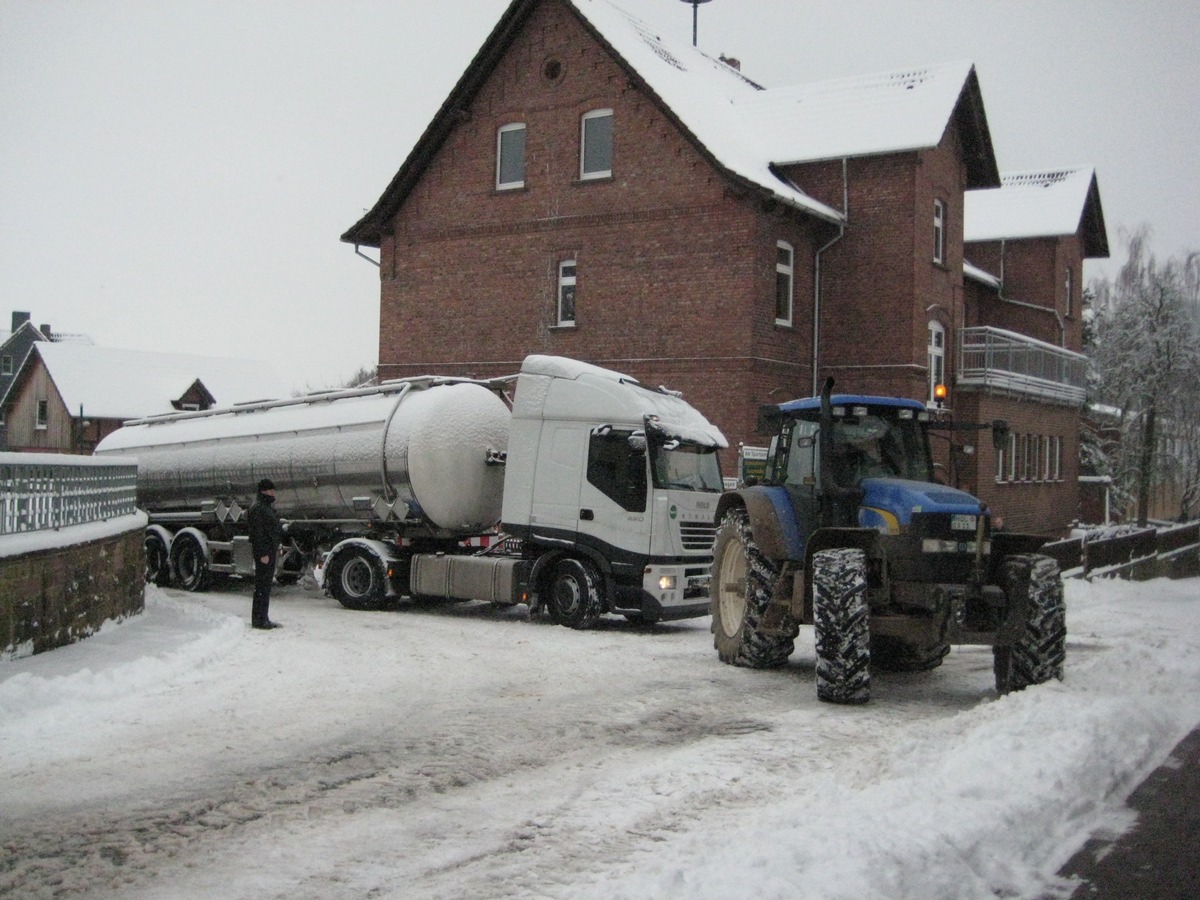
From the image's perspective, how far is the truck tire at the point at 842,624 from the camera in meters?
10.3

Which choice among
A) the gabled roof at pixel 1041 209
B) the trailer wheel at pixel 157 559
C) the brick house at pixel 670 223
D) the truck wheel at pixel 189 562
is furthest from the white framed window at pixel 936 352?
the trailer wheel at pixel 157 559

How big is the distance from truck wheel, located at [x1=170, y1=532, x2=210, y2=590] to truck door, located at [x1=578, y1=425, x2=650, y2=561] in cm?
777

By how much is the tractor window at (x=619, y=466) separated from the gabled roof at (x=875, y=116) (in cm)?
1471

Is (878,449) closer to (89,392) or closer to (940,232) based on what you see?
(940,232)

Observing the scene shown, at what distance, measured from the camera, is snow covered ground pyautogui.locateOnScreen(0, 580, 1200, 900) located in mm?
5832

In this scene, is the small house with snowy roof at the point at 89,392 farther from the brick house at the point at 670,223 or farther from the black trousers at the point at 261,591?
the black trousers at the point at 261,591

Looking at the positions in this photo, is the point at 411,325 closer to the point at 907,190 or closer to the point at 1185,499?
the point at 907,190

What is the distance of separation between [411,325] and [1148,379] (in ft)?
81.7

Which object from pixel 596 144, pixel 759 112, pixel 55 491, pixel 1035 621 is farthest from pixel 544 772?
pixel 759 112

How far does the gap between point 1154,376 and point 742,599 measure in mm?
33712

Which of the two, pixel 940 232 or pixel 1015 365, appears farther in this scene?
pixel 1015 365

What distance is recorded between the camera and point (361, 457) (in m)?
18.5

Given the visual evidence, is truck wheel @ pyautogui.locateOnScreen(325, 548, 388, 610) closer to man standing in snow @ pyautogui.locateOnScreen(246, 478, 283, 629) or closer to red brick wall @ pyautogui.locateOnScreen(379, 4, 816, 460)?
man standing in snow @ pyautogui.locateOnScreen(246, 478, 283, 629)

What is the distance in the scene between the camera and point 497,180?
30500mm
